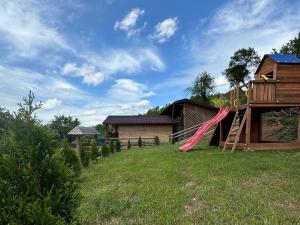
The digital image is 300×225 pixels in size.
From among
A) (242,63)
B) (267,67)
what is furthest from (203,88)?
(267,67)

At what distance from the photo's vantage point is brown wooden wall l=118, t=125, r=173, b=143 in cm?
3109

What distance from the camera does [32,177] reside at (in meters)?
3.30

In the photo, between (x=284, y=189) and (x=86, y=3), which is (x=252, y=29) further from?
(x=284, y=189)

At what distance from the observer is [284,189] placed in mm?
6707

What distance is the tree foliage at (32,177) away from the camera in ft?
10.3

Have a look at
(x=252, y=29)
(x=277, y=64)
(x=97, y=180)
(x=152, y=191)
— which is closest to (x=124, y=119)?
(x=252, y=29)

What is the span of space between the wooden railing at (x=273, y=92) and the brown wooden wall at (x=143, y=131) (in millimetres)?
18421

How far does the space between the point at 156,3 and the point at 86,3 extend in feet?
14.8

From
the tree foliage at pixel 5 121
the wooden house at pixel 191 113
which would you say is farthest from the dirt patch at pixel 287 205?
the wooden house at pixel 191 113

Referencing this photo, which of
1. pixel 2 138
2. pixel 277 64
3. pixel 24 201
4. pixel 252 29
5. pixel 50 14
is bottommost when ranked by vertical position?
pixel 24 201

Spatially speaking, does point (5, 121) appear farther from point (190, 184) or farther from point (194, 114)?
point (194, 114)

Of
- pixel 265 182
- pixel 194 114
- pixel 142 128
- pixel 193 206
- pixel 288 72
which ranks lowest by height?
pixel 193 206

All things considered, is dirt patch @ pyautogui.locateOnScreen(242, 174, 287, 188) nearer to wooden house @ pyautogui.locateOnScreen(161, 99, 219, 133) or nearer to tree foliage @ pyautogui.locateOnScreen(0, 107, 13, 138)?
tree foliage @ pyautogui.locateOnScreen(0, 107, 13, 138)

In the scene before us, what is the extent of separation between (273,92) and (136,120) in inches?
761
